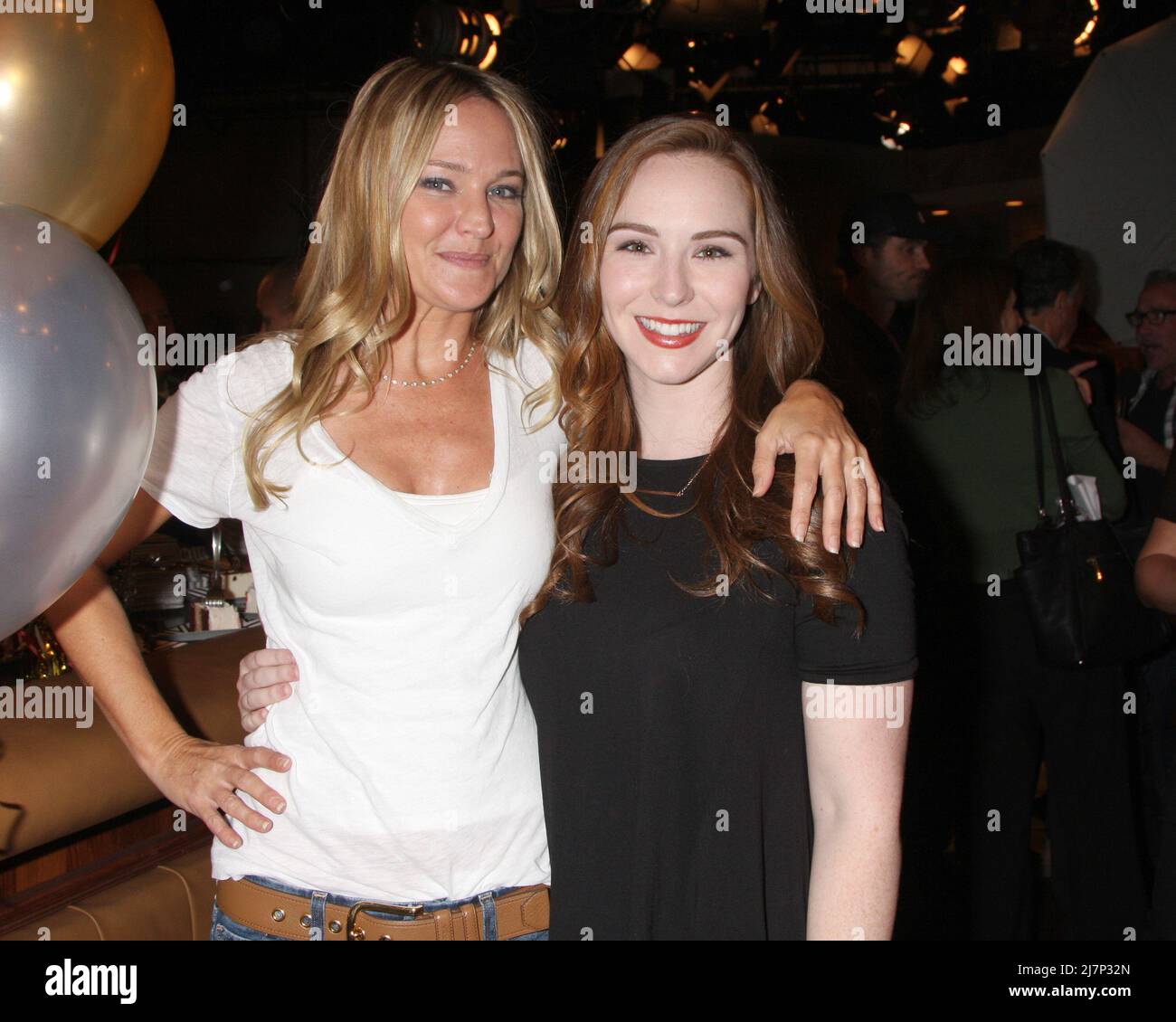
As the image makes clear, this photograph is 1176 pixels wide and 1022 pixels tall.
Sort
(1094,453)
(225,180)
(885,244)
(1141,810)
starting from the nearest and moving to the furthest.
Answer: (1094,453)
(1141,810)
(885,244)
(225,180)

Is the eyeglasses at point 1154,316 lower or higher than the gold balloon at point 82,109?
higher

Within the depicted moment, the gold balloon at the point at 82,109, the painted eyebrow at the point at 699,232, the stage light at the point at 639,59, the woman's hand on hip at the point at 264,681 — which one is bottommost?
the woman's hand on hip at the point at 264,681

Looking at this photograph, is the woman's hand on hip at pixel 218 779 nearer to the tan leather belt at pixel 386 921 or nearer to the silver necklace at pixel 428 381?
the tan leather belt at pixel 386 921

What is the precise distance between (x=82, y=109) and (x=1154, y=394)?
11.2ft

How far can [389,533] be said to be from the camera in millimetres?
1403

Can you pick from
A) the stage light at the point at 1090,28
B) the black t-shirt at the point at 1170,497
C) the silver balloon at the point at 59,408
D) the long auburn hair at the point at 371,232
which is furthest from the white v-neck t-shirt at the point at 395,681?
the stage light at the point at 1090,28

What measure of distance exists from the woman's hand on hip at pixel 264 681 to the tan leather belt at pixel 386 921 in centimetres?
22

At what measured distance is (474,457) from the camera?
1534 millimetres

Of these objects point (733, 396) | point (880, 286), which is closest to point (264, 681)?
point (733, 396)

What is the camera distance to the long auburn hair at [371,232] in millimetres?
1548

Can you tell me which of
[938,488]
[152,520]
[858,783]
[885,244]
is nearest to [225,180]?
[885,244]

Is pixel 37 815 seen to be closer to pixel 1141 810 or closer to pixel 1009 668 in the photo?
pixel 1009 668

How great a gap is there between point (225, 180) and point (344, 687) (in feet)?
25.2

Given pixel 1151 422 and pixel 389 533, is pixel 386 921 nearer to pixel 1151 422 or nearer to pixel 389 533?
pixel 389 533
